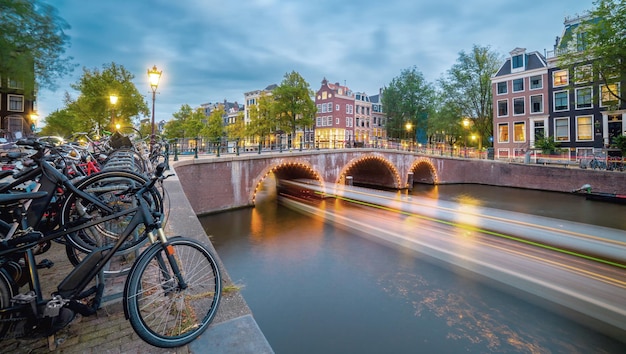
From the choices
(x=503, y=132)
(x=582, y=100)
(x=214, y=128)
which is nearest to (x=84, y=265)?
(x=582, y=100)

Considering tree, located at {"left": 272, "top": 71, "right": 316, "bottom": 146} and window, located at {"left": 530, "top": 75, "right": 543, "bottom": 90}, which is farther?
tree, located at {"left": 272, "top": 71, "right": 316, "bottom": 146}

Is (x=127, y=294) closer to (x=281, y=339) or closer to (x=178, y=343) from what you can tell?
(x=178, y=343)

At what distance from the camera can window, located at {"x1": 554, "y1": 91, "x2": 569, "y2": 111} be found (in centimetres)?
2750

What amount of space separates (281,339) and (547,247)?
21.7 ft

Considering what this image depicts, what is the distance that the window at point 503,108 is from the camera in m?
32.1

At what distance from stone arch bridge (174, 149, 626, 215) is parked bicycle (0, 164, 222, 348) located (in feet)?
39.6

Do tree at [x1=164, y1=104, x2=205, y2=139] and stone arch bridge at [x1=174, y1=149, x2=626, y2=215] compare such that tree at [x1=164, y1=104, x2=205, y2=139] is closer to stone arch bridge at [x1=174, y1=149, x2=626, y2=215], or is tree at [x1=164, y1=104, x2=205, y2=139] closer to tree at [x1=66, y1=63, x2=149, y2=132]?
tree at [x1=66, y1=63, x2=149, y2=132]

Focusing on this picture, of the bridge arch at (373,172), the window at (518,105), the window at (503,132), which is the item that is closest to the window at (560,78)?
the window at (518,105)

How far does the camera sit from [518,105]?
31.1 meters

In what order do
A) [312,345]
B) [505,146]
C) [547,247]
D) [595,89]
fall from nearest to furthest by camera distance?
[312,345]
[547,247]
[595,89]
[505,146]

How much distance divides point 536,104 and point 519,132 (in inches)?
117

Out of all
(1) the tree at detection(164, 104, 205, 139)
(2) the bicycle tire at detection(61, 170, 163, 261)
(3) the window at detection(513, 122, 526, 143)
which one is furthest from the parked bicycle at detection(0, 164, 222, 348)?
(1) the tree at detection(164, 104, 205, 139)

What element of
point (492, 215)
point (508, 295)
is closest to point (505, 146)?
point (492, 215)

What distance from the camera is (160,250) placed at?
7.48 feet
